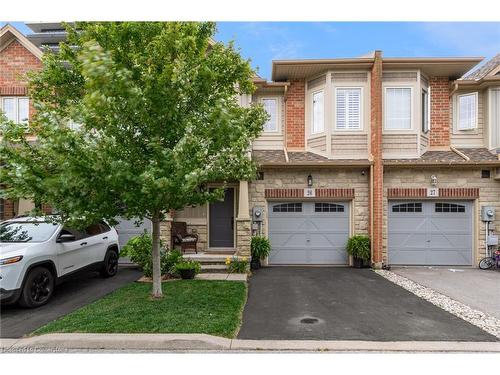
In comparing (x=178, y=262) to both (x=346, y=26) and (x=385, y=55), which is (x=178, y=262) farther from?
(x=385, y=55)

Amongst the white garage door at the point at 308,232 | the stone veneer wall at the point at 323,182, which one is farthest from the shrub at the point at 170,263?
the white garage door at the point at 308,232

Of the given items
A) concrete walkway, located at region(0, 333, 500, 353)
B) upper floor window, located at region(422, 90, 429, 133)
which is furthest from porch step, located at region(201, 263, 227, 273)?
upper floor window, located at region(422, 90, 429, 133)

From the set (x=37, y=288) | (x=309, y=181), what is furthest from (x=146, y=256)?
(x=309, y=181)

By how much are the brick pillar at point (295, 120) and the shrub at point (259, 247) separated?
147 inches

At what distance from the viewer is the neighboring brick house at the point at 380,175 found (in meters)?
11.6

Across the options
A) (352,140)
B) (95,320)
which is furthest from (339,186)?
(95,320)

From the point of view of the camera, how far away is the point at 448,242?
38.8 ft

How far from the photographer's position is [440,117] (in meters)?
12.6

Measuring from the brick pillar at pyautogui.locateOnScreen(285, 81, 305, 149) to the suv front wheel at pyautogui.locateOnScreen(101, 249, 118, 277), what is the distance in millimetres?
7085

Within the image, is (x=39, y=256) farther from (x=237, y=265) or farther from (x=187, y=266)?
(x=237, y=265)

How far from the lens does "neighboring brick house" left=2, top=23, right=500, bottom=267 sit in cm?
1163

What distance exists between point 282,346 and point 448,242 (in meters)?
9.39

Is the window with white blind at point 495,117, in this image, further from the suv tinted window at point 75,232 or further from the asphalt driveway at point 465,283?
the suv tinted window at point 75,232

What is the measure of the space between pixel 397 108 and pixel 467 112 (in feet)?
9.11
